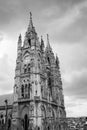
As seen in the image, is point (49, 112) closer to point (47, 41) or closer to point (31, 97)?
point (31, 97)

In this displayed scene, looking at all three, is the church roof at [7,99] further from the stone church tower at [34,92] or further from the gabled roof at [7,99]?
the stone church tower at [34,92]

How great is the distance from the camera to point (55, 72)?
2744 inches

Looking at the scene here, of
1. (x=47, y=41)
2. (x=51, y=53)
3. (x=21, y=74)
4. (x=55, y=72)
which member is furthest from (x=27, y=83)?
(x=47, y=41)

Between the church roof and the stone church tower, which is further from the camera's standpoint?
the church roof

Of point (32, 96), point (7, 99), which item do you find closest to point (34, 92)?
point (32, 96)

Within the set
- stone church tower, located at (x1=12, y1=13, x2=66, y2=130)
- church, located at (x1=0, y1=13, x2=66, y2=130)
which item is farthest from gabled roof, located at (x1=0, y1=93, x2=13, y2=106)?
stone church tower, located at (x1=12, y1=13, x2=66, y2=130)

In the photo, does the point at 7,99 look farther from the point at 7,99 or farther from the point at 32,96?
the point at 32,96

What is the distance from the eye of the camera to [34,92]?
171 feet

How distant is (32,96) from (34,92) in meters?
1.20

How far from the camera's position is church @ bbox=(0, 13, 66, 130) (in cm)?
5119

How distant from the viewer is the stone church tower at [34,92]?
2008 inches

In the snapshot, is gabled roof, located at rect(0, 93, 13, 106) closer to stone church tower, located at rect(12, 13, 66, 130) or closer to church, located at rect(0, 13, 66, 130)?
church, located at rect(0, 13, 66, 130)

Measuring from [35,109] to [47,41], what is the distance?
35.7 m

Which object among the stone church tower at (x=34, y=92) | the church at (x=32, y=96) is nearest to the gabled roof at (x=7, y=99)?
the church at (x=32, y=96)
